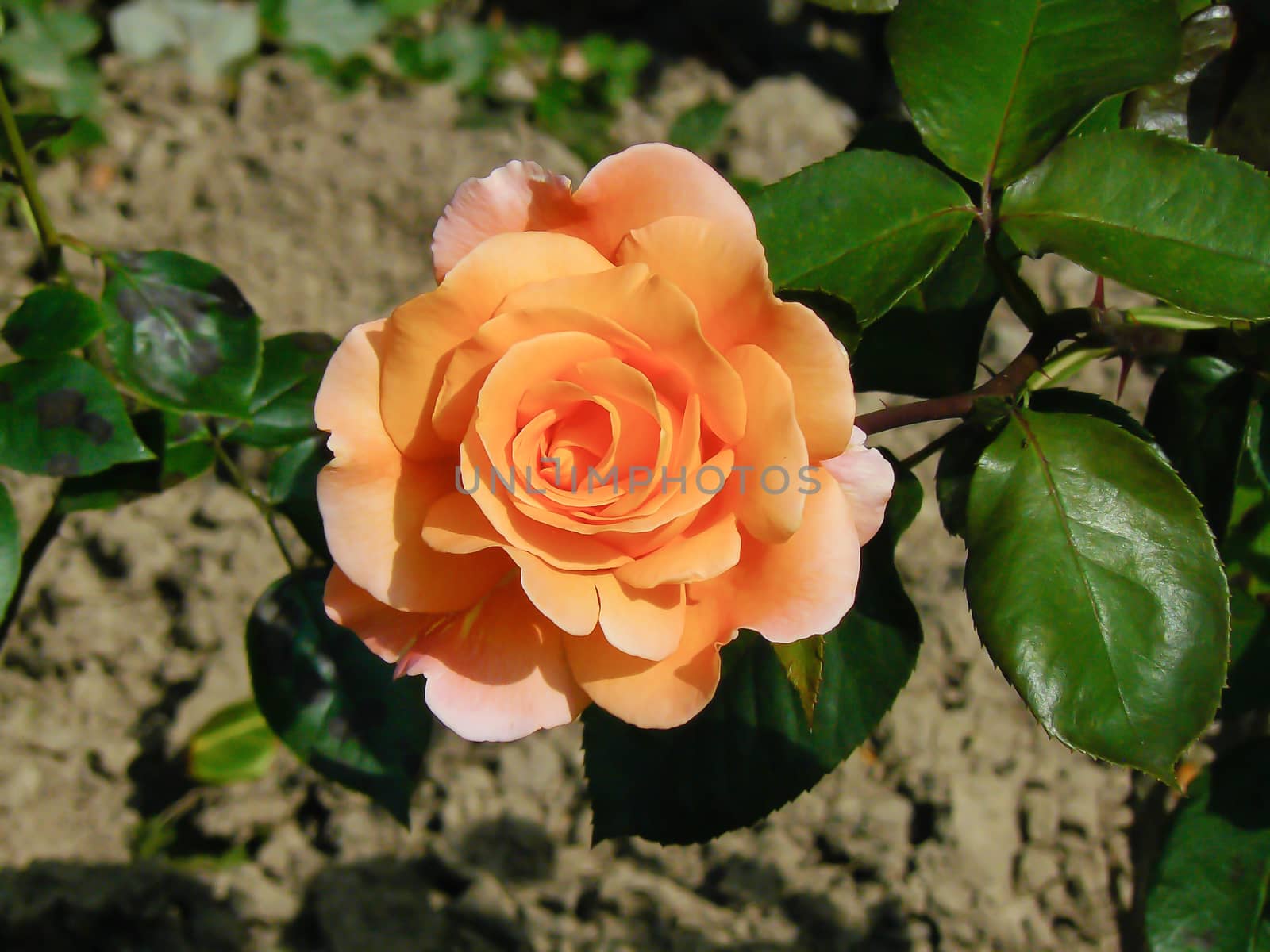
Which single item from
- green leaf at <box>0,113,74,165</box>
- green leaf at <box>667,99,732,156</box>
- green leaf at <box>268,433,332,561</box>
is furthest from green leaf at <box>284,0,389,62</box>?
green leaf at <box>268,433,332,561</box>

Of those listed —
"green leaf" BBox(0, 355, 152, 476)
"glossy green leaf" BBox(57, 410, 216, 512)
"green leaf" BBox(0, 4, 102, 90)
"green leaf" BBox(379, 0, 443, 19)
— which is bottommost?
"green leaf" BBox(0, 4, 102, 90)

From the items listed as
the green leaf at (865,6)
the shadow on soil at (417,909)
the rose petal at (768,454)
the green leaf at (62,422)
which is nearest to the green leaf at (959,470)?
the rose petal at (768,454)

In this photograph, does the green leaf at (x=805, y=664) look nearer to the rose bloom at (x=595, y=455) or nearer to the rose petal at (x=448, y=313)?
the rose bloom at (x=595, y=455)

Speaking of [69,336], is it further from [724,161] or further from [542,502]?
[724,161]

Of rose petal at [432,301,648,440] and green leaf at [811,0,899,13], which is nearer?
rose petal at [432,301,648,440]

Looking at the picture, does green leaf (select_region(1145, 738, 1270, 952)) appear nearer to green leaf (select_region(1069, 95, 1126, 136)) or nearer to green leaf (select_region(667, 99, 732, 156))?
green leaf (select_region(1069, 95, 1126, 136))

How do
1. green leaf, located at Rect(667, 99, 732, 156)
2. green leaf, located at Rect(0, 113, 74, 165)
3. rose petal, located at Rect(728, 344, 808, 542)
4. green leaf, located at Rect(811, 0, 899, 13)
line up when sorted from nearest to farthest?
rose petal, located at Rect(728, 344, 808, 542) → green leaf, located at Rect(811, 0, 899, 13) → green leaf, located at Rect(0, 113, 74, 165) → green leaf, located at Rect(667, 99, 732, 156)

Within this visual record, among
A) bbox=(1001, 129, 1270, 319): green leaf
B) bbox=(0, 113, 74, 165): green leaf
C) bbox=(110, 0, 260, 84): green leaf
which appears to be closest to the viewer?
bbox=(1001, 129, 1270, 319): green leaf
